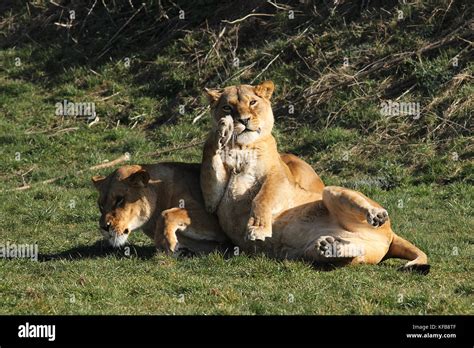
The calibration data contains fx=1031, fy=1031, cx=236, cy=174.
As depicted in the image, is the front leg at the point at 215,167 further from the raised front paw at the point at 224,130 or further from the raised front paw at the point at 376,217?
the raised front paw at the point at 376,217

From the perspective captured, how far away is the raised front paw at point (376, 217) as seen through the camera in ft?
26.8

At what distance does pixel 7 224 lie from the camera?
1146cm

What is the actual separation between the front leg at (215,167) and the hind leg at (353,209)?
0.94 meters

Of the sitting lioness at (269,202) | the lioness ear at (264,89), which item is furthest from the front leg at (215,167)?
the lioness ear at (264,89)

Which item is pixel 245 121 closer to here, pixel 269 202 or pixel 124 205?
pixel 269 202

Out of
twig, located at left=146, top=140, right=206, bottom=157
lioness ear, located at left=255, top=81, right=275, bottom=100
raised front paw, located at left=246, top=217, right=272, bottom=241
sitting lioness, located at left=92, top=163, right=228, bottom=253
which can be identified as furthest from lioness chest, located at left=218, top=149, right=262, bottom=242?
twig, located at left=146, top=140, right=206, bottom=157

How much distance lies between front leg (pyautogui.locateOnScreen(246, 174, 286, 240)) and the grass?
0.75 ft

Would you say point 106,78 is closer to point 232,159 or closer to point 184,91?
point 184,91

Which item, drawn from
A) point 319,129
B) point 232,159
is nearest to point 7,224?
point 232,159

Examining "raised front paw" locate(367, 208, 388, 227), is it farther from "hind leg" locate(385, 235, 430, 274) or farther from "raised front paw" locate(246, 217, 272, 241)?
"raised front paw" locate(246, 217, 272, 241)

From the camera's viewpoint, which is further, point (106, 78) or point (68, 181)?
point (106, 78)

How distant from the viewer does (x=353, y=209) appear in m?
8.46

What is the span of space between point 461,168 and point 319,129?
2.47 meters

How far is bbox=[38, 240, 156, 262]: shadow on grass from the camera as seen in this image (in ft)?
30.3
